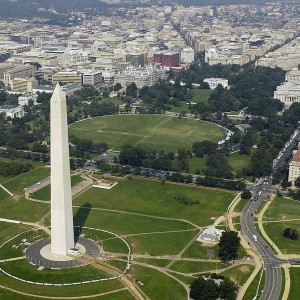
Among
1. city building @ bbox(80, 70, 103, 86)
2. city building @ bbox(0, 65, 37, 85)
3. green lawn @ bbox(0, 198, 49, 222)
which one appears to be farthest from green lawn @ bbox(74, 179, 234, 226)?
city building @ bbox(0, 65, 37, 85)

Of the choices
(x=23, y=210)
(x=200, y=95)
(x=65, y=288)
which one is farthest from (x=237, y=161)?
(x=200, y=95)

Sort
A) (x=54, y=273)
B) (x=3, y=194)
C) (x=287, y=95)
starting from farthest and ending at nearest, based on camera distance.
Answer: (x=287, y=95), (x=3, y=194), (x=54, y=273)

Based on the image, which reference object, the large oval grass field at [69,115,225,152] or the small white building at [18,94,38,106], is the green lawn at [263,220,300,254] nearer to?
the large oval grass field at [69,115,225,152]

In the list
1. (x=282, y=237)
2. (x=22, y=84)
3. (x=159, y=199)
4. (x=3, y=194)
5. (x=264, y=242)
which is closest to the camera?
(x=264, y=242)

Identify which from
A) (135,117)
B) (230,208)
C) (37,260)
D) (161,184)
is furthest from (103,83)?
(37,260)

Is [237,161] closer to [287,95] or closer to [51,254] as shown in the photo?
[51,254]

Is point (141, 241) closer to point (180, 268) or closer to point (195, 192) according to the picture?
point (180, 268)

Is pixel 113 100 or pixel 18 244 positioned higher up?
pixel 113 100
